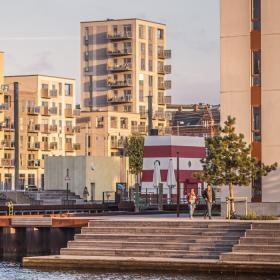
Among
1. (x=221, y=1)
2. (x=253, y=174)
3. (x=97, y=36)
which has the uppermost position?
(x=97, y=36)

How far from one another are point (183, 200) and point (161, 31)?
322 ft

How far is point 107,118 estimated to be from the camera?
582 feet

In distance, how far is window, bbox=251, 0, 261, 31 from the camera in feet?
216

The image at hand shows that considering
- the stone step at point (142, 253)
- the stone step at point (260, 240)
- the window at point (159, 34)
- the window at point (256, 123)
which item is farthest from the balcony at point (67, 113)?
the stone step at point (260, 240)

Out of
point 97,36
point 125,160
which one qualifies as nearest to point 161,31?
point 97,36

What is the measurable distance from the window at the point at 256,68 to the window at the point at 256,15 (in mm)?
1291

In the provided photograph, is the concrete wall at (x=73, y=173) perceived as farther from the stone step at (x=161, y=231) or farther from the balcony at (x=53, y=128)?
the stone step at (x=161, y=231)

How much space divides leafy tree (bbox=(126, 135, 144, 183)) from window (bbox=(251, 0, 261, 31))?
102 meters

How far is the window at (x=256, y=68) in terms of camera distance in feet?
216

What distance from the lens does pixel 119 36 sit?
191 meters

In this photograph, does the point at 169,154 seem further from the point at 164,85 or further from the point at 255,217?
the point at 164,85

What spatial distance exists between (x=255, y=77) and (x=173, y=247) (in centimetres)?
1249

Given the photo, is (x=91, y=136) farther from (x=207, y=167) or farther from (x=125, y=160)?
(x=207, y=167)

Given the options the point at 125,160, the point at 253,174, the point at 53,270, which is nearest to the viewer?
the point at 53,270
